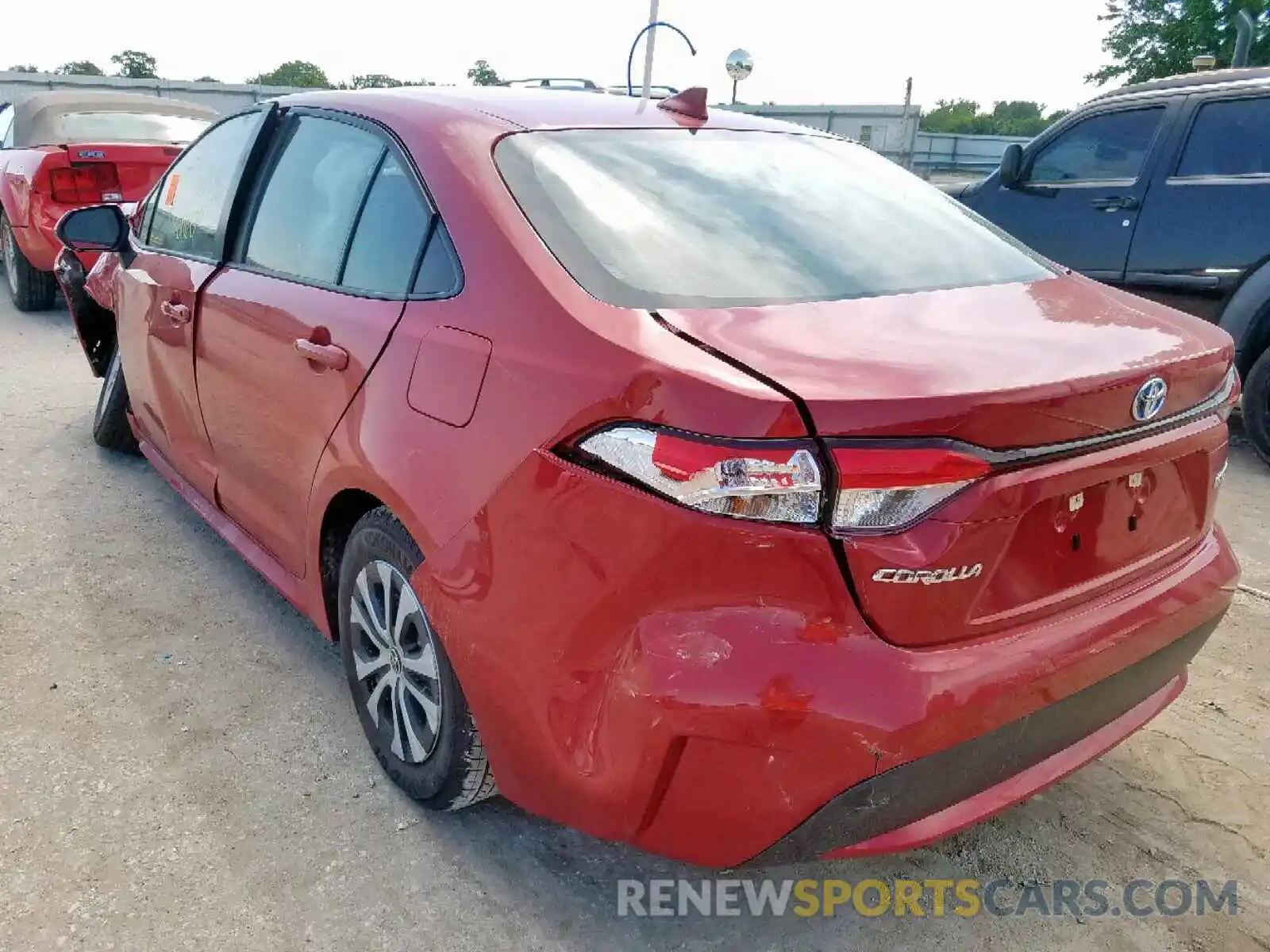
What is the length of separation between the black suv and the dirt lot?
2.31 metres

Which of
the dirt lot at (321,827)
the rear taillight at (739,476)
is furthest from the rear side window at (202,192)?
the rear taillight at (739,476)

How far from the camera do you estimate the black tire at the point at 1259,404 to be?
15.7 ft

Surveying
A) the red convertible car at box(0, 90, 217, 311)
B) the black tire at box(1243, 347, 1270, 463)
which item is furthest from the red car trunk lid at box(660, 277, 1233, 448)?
the red convertible car at box(0, 90, 217, 311)

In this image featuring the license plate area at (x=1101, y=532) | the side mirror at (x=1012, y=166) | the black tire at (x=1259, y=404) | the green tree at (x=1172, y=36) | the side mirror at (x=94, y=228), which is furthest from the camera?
the green tree at (x=1172, y=36)

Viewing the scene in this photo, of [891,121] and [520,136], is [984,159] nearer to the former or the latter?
[891,121]

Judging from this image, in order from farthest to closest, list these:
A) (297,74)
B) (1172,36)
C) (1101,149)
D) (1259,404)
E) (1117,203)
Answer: (297,74)
(1172,36)
(1101,149)
(1117,203)
(1259,404)

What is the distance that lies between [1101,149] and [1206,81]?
0.58m

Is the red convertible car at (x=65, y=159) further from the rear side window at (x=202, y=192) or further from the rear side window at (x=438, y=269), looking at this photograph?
the rear side window at (x=438, y=269)

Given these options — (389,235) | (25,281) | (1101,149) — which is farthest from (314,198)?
(25,281)

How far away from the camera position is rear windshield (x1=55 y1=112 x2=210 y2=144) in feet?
24.8

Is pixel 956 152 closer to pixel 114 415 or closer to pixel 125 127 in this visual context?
pixel 125 127

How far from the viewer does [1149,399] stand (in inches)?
68.2

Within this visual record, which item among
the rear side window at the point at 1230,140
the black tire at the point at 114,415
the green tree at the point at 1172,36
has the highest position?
the green tree at the point at 1172,36

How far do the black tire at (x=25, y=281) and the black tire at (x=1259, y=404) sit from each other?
307 inches
